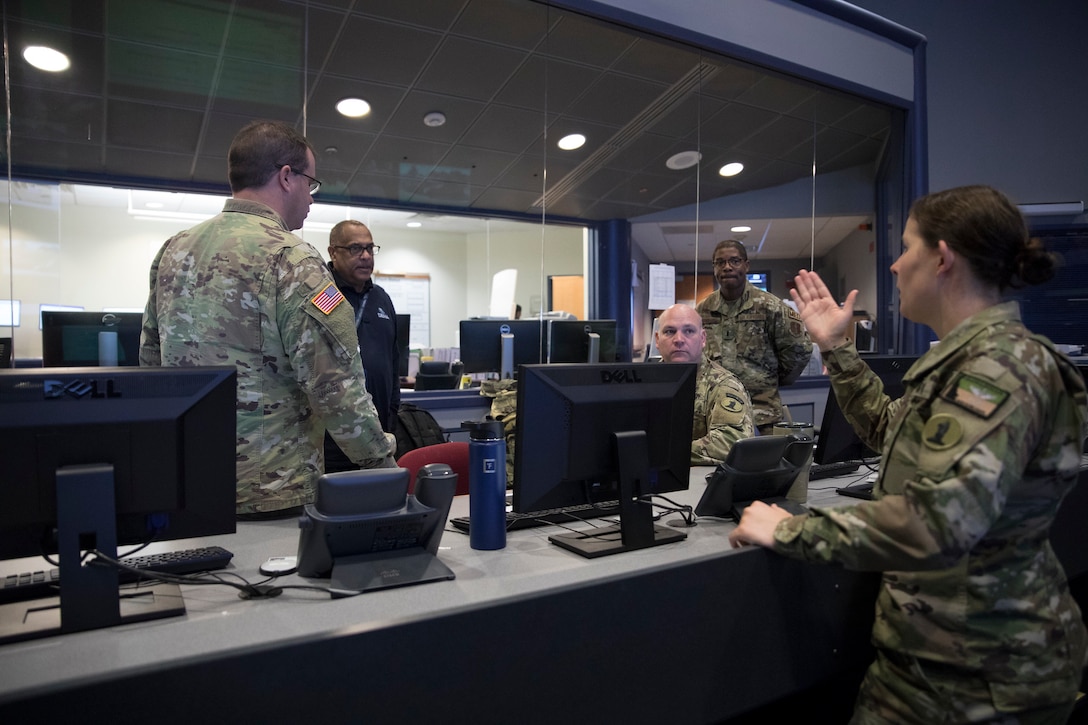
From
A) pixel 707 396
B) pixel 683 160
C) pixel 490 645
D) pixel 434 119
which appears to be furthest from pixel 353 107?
pixel 490 645

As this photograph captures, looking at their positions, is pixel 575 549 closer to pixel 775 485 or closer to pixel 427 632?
pixel 427 632

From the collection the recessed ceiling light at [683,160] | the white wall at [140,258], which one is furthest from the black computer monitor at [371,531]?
the recessed ceiling light at [683,160]

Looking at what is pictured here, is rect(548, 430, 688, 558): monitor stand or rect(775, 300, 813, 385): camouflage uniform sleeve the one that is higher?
rect(775, 300, 813, 385): camouflage uniform sleeve

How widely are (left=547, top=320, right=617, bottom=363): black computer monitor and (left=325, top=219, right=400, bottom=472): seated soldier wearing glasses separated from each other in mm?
1190

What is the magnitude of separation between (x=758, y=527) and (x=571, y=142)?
4528 mm

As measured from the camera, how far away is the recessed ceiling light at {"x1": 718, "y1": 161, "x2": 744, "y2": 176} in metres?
5.72

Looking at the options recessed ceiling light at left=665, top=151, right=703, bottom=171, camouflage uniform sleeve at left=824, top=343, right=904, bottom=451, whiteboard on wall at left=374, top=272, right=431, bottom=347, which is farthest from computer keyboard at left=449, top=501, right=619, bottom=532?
whiteboard on wall at left=374, top=272, right=431, bottom=347

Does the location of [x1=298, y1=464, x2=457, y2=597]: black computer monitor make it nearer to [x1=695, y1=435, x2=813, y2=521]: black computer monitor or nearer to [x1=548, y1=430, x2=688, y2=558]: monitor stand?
[x1=548, y1=430, x2=688, y2=558]: monitor stand

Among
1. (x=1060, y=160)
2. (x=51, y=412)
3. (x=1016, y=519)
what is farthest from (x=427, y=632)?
(x=1060, y=160)

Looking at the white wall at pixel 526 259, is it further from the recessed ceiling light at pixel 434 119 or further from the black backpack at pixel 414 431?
the black backpack at pixel 414 431

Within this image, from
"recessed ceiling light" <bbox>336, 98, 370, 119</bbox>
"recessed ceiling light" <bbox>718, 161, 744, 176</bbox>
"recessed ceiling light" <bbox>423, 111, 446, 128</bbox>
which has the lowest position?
"recessed ceiling light" <bbox>718, 161, 744, 176</bbox>

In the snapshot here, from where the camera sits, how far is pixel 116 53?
3.90 m

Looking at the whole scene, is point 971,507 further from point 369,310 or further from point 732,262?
point 732,262

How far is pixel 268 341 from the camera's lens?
164 centimetres
